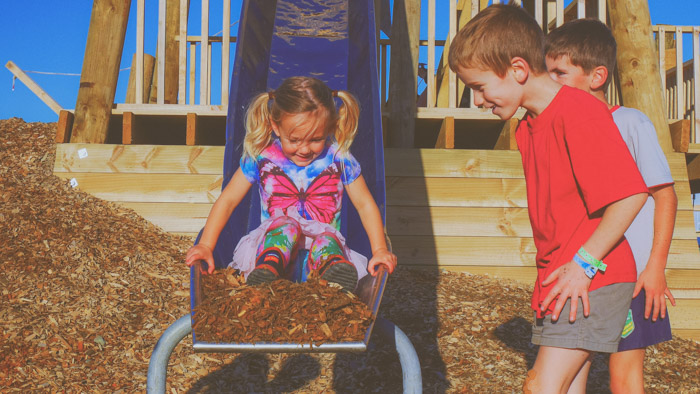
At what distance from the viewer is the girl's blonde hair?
2.64 metres

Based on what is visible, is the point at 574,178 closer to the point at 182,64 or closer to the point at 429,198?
the point at 429,198

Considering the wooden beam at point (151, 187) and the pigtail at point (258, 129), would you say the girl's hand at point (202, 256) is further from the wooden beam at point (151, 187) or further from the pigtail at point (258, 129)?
the wooden beam at point (151, 187)

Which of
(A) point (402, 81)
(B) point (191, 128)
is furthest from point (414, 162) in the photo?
(B) point (191, 128)

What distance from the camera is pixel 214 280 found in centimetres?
225

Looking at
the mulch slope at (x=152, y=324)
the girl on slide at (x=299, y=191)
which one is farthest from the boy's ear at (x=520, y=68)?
the mulch slope at (x=152, y=324)

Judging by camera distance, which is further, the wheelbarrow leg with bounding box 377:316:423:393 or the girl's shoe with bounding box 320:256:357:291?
the girl's shoe with bounding box 320:256:357:291

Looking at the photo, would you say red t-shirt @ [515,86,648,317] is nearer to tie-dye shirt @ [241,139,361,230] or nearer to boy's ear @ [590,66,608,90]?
boy's ear @ [590,66,608,90]

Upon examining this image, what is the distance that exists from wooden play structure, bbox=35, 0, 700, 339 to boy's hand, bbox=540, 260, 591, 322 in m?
3.10

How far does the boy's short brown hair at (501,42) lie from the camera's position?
175 centimetres

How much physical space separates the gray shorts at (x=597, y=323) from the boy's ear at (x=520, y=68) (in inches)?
25.4

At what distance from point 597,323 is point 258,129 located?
1793mm

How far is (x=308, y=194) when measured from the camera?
291 cm

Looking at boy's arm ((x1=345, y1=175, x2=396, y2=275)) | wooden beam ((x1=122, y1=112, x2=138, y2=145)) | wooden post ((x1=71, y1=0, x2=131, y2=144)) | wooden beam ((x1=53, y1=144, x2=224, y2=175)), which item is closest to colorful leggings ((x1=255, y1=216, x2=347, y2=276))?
boy's arm ((x1=345, y1=175, x2=396, y2=275))

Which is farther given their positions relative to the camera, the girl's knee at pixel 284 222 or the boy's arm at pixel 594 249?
the girl's knee at pixel 284 222
